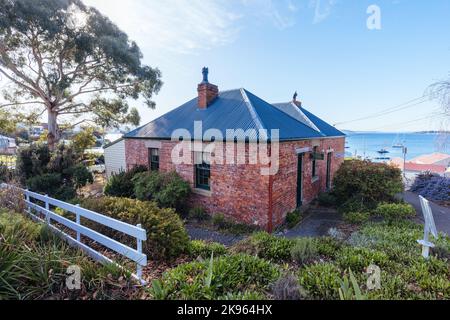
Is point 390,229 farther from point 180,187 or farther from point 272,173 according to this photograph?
point 180,187

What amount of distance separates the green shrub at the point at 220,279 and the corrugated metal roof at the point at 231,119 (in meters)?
5.02

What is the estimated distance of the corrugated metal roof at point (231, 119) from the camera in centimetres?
925

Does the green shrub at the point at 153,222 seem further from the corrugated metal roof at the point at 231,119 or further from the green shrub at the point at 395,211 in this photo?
the green shrub at the point at 395,211

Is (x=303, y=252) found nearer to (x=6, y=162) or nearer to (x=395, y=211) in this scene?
(x=395, y=211)

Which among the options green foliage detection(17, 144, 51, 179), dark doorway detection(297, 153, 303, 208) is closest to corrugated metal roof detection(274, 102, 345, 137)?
dark doorway detection(297, 153, 303, 208)

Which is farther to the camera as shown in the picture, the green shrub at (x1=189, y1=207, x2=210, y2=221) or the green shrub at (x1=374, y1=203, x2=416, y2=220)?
the green shrub at (x1=189, y1=207, x2=210, y2=221)

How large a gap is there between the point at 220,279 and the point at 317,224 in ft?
23.2

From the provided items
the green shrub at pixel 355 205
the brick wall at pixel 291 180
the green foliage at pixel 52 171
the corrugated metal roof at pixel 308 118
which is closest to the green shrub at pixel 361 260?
the brick wall at pixel 291 180

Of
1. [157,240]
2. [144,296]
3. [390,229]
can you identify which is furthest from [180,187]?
[390,229]

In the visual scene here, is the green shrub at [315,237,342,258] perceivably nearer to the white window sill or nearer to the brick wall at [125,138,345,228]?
the brick wall at [125,138,345,228]

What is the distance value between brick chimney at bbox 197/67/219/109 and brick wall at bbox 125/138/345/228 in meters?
2.86

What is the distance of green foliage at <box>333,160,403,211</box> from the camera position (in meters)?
10.1

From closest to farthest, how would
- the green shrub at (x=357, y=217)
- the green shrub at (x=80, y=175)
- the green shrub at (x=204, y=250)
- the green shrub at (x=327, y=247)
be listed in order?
1. the green shrub at (x=327, y=247)
2. the green shrub at (x=204, y=250)
3. the green shrub at (x=357, y=217)
4. the green shrub at (x=80, y=175)

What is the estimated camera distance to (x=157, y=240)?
5023 mm
